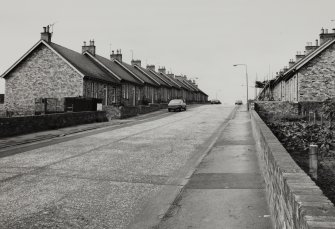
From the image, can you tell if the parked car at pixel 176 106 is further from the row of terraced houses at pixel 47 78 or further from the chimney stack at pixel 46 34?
the chimney stack at pixel 46 34

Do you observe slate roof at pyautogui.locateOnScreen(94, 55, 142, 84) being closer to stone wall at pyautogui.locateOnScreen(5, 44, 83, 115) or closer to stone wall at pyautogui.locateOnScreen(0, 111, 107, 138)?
stone wall at pyautogui.locateOnScreen(5, 44, 83, 115)

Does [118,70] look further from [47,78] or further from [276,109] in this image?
[276,109]

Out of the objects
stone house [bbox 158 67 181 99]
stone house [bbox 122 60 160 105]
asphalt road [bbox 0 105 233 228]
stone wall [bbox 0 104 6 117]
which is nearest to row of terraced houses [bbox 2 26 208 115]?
stone wall [bbox 0 104 6 117]

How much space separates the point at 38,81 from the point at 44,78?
0.77 metres

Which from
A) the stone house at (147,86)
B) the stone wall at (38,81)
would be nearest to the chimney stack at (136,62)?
the stone house at (147,86)

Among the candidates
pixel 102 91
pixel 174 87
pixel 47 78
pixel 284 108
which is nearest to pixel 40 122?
pixel 47 78

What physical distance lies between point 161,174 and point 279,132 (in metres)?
13.0

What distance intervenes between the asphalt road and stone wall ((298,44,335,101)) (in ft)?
72.1

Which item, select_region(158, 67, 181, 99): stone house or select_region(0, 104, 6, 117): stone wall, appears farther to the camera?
select_region(158, 67, 181, 99): stone house

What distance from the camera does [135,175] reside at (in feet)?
31.1

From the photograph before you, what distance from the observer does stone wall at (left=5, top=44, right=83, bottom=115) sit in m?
34.5

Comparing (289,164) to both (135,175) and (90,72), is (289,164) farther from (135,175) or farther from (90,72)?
(90,72)

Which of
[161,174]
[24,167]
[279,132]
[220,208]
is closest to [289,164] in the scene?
[220,208]

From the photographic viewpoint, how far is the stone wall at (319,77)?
32875 mm
